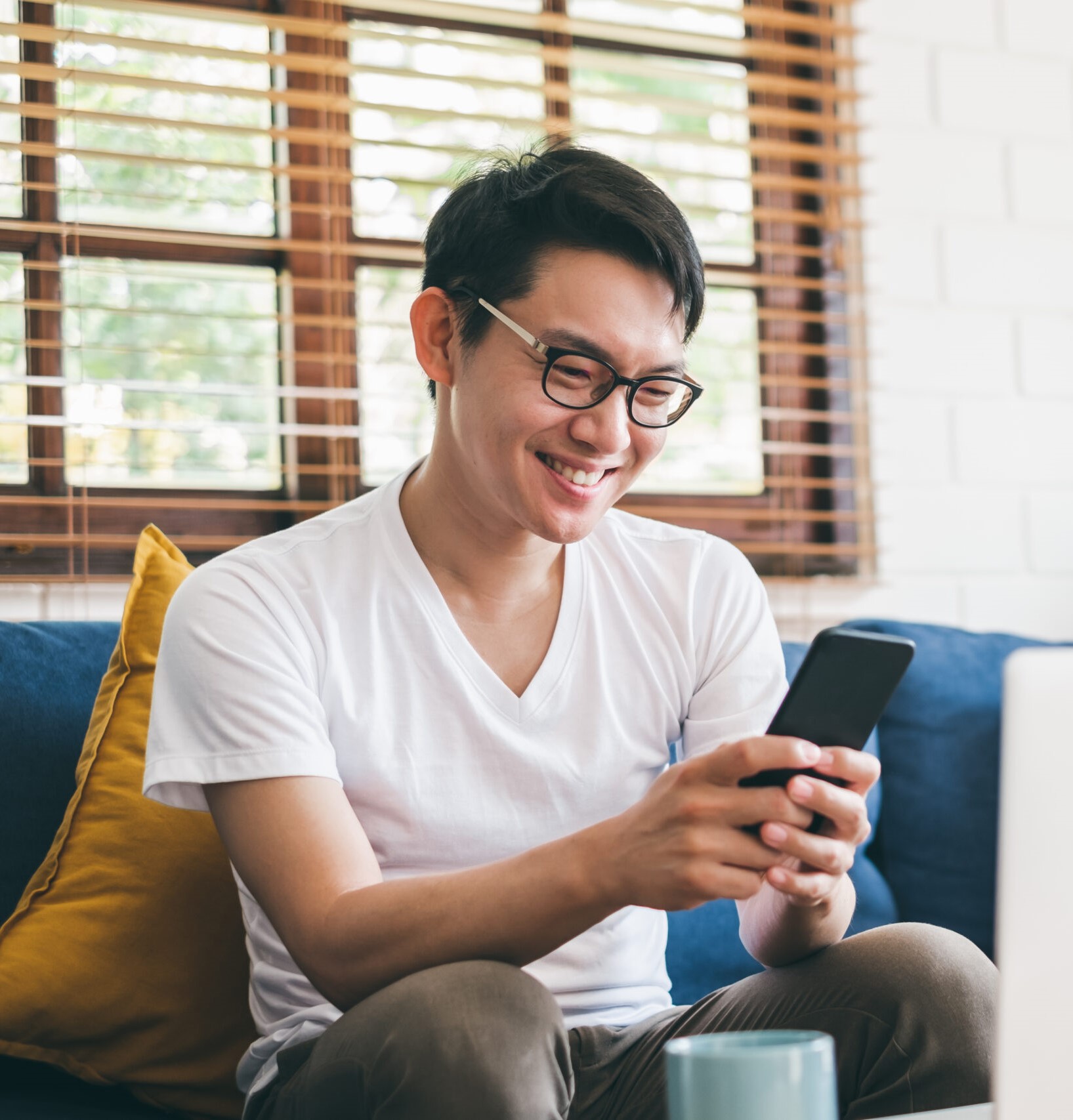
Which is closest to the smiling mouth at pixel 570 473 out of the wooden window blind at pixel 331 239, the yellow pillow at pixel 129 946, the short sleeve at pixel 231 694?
the short sleeve at pixel 231 694

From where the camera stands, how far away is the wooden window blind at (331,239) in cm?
204

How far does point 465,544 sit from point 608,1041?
522mm

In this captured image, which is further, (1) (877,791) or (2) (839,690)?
(1) (877,791)

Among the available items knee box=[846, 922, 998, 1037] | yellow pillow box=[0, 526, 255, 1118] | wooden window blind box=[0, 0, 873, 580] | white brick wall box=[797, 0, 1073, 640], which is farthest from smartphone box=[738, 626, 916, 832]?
white brick wall box=[797, 0, 1073, 640]

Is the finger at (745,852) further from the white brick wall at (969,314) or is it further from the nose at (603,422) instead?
the white brick wall at (969,314)

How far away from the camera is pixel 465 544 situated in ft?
4.73

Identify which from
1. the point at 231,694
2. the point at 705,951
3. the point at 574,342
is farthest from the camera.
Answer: the point at 705,951

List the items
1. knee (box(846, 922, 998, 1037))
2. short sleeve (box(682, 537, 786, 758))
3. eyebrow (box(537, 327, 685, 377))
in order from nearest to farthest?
1. knee (box(846, 922, 998, 1037))
2. eyebrow (box(537, 327, 685, 377))
3. short sleeve (box(682, 537, 786, 758))

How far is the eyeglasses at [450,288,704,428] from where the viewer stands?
1.32 m

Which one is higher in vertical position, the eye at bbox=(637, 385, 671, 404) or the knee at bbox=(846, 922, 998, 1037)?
the eye at bbox=(637, 385, 671, 404)

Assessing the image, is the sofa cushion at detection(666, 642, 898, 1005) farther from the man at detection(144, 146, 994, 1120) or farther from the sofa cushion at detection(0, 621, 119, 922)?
the sofa cushion at detection(0, 621, 119, 922)

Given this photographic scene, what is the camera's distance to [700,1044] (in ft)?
2.20

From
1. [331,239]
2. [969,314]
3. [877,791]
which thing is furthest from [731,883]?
[969,314]

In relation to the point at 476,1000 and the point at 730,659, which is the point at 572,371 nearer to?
the point at 730,659
